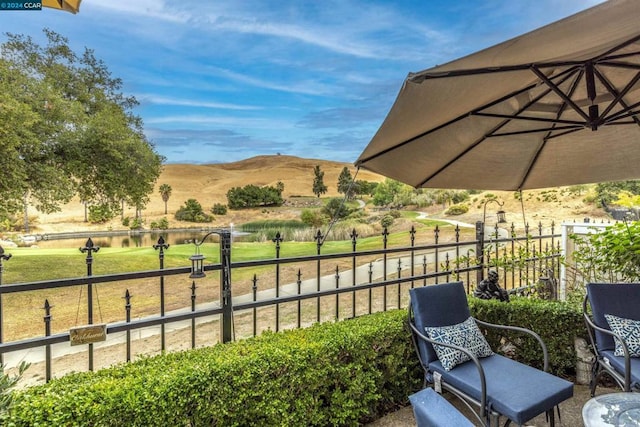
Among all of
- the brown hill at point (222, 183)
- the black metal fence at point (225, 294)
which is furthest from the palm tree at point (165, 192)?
the black metal fence at point (225, 294)

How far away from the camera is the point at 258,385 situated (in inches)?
73.4

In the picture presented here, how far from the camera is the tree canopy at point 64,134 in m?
7.75

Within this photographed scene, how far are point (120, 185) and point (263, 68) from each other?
5.74 m

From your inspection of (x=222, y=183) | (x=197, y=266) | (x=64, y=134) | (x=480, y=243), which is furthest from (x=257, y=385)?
(x=64, y=134)

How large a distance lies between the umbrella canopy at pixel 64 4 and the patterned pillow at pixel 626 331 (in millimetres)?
4290

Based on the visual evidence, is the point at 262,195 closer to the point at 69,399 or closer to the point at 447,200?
the point at 447,200

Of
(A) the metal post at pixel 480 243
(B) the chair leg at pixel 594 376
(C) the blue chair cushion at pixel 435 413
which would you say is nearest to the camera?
(C) the blue chair cushion at pixel 435 413

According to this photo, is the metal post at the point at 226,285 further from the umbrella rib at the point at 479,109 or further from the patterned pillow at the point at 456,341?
the patterned pillow at the point at 456,341

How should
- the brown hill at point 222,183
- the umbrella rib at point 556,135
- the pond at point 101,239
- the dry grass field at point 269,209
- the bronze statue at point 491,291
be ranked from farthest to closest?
Answer: the brown hill at point 222,183
the dry grass field at point 269,209
the pond at point 101,239
the bronze statue at point 491,291
the umbrella rib at point 556,135

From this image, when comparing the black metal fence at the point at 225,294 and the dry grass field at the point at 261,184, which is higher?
the dry grass field at the point at 261,184

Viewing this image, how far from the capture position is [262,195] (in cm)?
953

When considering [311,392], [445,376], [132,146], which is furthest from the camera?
[132,146]

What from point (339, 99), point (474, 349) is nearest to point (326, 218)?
point (339, 99)

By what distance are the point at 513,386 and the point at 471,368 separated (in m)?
0.27
